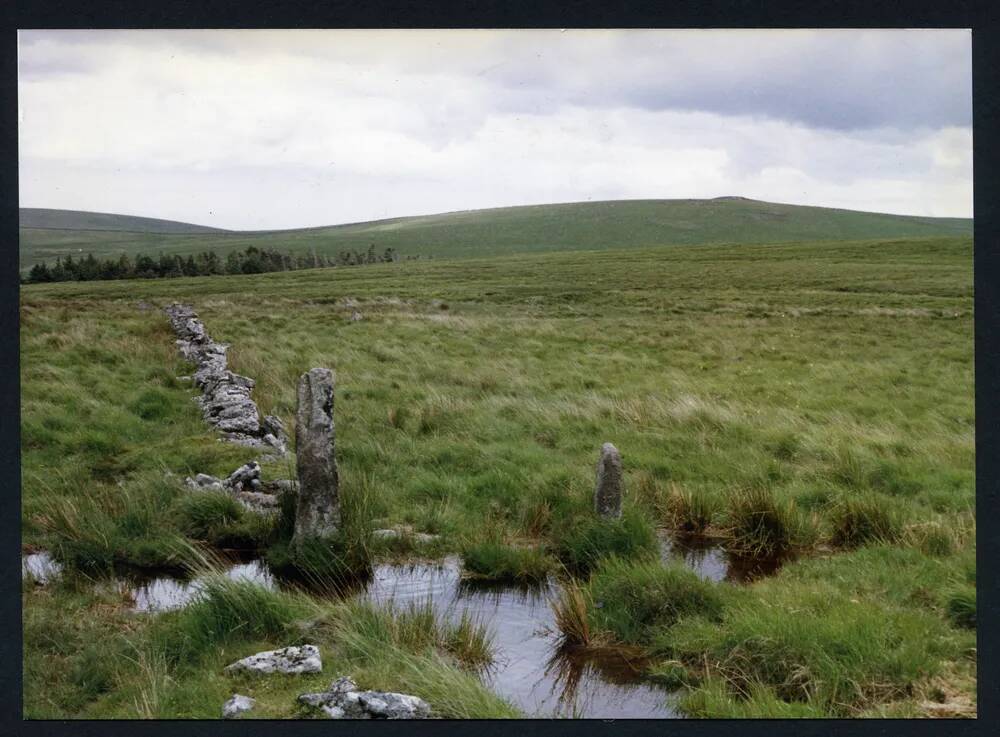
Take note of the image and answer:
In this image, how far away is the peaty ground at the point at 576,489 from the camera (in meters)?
6.41

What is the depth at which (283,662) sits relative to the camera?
632cm

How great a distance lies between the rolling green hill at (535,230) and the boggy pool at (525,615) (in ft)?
228

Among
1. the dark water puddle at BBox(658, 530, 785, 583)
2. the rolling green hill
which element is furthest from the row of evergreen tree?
the dark water puddle at BBox(658, 530, 785, 583)

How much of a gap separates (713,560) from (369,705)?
449 centimetres

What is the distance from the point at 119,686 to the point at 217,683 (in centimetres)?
73

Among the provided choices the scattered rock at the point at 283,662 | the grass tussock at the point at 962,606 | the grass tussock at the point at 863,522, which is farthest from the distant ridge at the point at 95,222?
the grass tussock at the point at 962,606

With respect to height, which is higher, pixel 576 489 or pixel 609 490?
pixel 609 490

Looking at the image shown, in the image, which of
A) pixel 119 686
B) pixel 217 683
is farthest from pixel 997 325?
pixel 119 686

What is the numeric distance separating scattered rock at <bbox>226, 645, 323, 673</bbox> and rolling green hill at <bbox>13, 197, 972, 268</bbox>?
71.7 m

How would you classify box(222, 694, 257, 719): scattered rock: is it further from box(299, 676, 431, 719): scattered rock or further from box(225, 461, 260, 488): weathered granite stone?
box(225, 461, 260, 488): weathered granite stone

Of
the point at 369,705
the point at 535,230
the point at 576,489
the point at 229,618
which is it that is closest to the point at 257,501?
the point at 229,618

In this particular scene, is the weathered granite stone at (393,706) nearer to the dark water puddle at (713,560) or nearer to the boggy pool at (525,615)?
the boggy pool at (525,615)

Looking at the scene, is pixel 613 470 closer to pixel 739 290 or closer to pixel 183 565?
pixel 183 565

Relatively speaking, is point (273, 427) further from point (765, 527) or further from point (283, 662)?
point (765, 527)
